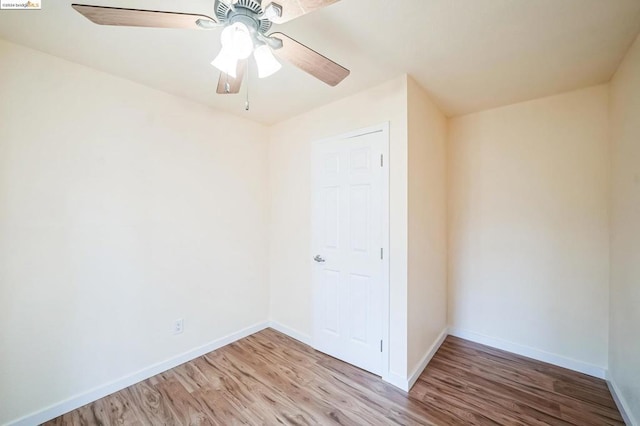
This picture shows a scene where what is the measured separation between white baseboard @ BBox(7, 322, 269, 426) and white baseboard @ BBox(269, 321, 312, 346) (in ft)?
1.29

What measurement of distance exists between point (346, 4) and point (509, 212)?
2405 millimetres

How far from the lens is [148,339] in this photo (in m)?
2.19

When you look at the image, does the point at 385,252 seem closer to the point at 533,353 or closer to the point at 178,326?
the point at 533,353

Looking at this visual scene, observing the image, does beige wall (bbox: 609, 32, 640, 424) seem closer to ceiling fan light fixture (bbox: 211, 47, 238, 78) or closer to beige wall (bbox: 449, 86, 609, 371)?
beige wall (bbox: 449, 86, 609, 371)

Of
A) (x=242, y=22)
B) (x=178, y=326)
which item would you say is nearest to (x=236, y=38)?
(x=242, y=22)

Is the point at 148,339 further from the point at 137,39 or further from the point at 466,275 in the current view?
the point at 466,275

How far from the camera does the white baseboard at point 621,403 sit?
63.2 inches

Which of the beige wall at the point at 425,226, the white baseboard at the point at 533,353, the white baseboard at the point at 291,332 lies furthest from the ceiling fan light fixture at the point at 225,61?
the white baseboard at the point at 533,353

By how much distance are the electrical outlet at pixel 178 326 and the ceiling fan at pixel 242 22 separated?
2164 millimetres

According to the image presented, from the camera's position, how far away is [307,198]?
108 inches

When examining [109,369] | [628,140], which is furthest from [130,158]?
[628,140]

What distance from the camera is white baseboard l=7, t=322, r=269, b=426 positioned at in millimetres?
1692

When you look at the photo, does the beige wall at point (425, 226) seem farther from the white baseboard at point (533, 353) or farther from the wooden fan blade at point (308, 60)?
the wooden fan blade at point (308, 60)

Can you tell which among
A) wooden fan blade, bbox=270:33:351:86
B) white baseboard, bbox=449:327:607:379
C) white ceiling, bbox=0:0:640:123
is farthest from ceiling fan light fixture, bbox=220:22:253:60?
white baseboard, bbox=449:327:607:379
